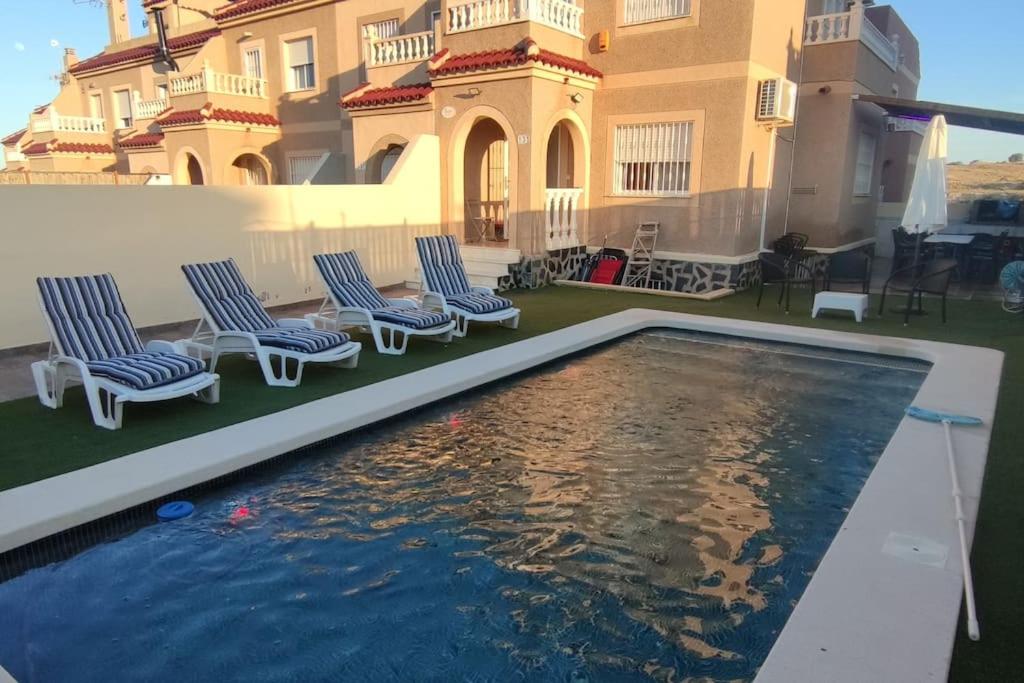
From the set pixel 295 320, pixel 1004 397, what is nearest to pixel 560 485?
pixel 295 320

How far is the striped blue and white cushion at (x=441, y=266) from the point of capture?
10.5m

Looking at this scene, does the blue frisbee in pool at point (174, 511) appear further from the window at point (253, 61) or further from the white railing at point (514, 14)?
the window at point (253, 61)

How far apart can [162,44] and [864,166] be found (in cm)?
2400

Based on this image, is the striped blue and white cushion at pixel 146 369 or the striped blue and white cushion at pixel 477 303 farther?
the striped blue and white cushion at pixel 477 303

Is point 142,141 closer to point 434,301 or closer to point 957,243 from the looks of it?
point 434,301

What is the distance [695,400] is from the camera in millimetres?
7344

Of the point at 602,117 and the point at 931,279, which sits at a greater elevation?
the point at 602,117

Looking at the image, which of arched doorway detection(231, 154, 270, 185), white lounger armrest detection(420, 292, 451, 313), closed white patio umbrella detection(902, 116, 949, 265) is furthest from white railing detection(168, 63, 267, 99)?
closed white patio umbrella detection(902, 116, 949, 265)

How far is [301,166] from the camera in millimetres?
21312

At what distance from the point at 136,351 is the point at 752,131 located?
12062mm

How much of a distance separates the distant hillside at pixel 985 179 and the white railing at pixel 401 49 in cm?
2745

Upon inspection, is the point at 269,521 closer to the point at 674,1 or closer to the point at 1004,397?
the point at 1004,397

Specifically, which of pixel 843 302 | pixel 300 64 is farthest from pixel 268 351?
pixel 300 64

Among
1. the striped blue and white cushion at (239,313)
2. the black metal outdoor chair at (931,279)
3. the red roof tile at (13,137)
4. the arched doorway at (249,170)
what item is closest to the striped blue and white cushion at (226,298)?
the striped blue and white cushion at (239,313)
